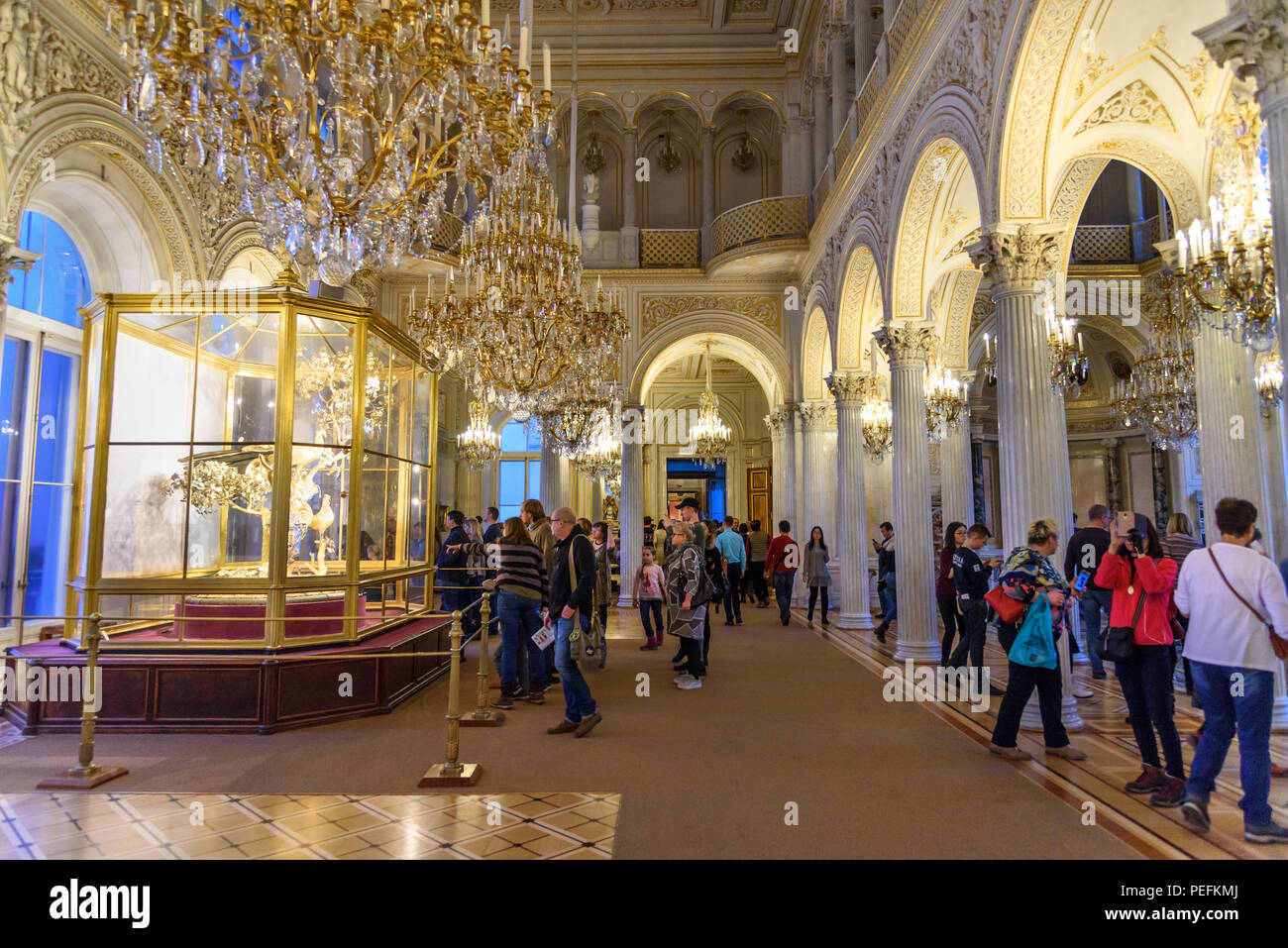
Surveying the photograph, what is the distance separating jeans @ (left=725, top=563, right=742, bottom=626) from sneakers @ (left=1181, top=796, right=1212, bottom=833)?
8.26 meters

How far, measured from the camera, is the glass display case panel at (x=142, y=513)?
5.64 meters

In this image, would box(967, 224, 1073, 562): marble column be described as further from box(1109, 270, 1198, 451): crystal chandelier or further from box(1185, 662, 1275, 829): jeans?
box(1109, 270, 1198, 451): crystal chandelier

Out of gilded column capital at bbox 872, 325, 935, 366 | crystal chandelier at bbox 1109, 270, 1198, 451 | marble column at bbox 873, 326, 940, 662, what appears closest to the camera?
marble column at bbox 873, 326, 940, 662

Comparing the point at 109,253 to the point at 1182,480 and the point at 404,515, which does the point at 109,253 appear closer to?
the point at 404,515

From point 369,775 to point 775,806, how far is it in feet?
7.47

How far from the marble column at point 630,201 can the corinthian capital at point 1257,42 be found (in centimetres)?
1200

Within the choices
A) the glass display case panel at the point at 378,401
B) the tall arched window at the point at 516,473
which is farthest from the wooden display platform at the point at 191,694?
the tall arched window at the point at 516,473

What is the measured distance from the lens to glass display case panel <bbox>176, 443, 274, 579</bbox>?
5707 mm

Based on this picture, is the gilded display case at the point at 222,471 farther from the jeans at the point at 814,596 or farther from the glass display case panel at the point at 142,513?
the jeans at the point at 814,596

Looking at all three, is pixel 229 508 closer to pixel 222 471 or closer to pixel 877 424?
pixel 222 471

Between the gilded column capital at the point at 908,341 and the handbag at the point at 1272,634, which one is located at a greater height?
the gilded column capital at the point at 908,341

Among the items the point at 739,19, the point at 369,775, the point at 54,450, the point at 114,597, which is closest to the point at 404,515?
the point at 114,597

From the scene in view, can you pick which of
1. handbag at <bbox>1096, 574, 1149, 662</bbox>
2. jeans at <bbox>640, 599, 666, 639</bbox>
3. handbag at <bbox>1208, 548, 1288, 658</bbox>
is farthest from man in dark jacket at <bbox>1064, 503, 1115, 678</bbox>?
jeans at <bbox>640, 599, 666, 639</bbox>
